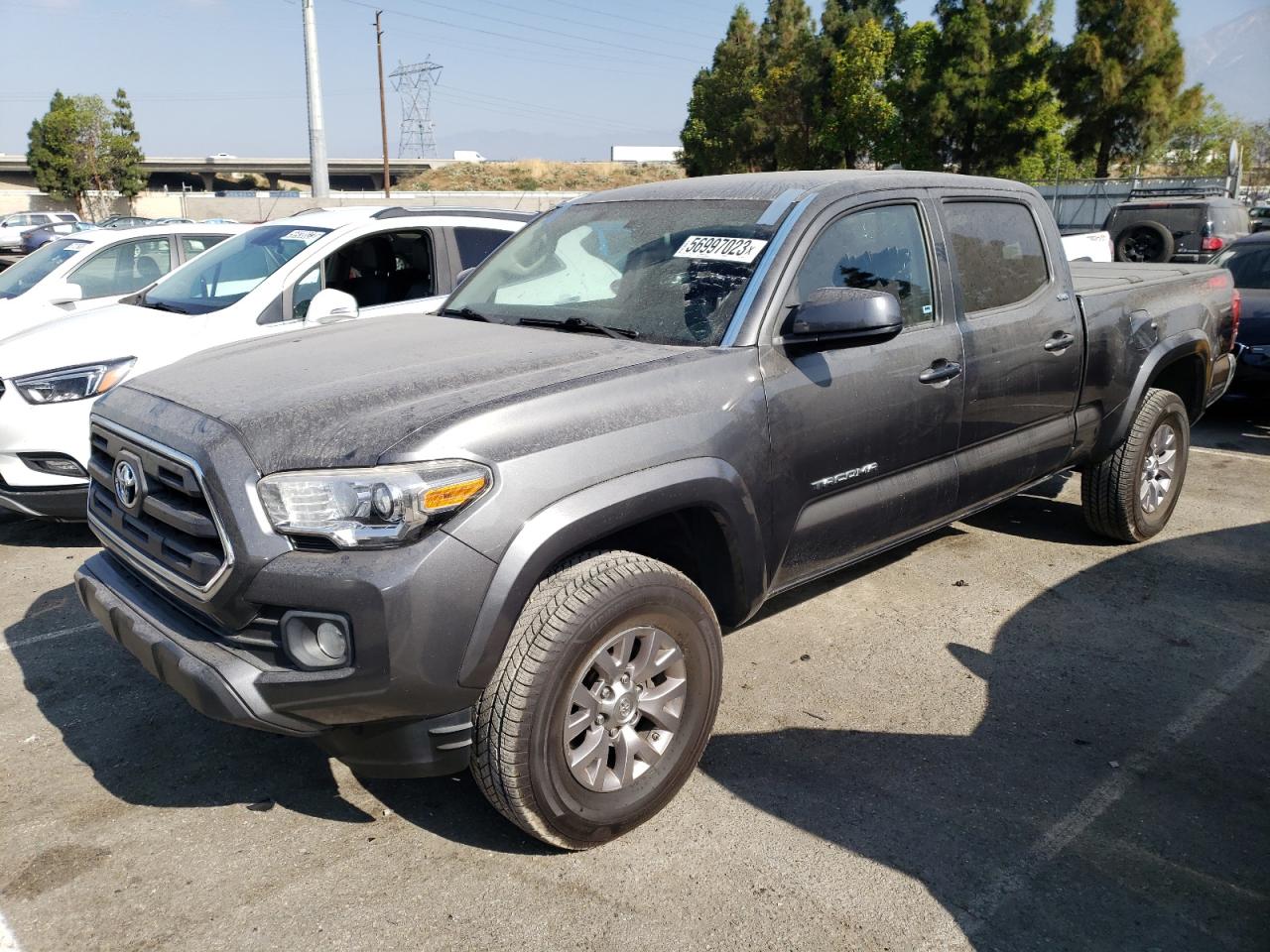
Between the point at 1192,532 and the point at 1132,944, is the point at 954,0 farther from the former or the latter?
the point at 1132,944

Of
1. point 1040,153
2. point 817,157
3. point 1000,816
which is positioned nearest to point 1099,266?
point 1000,816

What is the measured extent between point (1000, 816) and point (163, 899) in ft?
7.90

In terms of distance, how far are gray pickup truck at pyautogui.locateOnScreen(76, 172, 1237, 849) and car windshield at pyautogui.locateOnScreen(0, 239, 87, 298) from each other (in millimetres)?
7080

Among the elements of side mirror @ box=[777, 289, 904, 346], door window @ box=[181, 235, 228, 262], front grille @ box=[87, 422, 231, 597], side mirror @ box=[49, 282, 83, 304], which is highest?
door window @ box=[181, 235, 228, 262]

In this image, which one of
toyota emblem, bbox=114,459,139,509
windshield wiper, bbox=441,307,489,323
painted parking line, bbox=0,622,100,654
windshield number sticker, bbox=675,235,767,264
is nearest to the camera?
toyota emblem, bbox=114,459,139,509

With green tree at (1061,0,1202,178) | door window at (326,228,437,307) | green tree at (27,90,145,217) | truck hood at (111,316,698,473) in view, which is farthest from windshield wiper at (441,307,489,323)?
green tree at (27,90,145,217)

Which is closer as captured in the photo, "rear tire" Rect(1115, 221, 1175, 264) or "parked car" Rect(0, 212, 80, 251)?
"rear tire" Rect(1115, 221, 1175, 264)

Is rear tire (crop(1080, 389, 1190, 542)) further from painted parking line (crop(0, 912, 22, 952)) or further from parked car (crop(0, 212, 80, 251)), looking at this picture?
parked car (crop(0, 212, 80, 251))

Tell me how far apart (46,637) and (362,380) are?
96.8 inches

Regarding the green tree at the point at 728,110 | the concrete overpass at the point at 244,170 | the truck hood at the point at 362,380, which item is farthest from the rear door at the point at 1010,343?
the concrete overpass at the point at 244,170

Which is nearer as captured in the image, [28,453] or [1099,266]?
[28,453]

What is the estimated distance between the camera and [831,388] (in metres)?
3.51

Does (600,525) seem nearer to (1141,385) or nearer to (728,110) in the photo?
(1141,385)

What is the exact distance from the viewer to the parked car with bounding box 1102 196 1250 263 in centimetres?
1534
